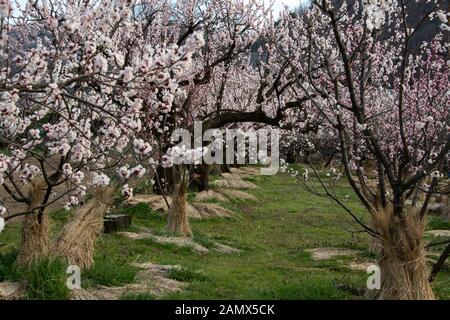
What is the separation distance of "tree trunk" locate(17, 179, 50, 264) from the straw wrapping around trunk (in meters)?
0.16

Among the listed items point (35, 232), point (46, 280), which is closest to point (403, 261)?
point (46, 280)

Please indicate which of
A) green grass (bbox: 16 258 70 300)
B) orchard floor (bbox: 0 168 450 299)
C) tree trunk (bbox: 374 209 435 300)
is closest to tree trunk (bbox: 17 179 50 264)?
orchard floor (bbox: 0 168 450 299)

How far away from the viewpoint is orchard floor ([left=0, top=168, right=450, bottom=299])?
6.71m

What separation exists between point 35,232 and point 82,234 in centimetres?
55

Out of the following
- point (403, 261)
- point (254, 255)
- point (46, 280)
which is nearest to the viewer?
point (403, 261)

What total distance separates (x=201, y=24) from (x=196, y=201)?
16.5 ft

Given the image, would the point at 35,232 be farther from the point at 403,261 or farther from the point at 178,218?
the point at 178,218

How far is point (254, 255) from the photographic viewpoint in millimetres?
10969

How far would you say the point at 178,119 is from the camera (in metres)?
15.4

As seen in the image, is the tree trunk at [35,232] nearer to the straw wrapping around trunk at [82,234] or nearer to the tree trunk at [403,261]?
the straw wrapping around trunk at [82,234]

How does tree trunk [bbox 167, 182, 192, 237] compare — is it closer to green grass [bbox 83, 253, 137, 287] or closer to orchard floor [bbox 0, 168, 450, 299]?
orchard floor [bbox 0, 168, 450, 299]

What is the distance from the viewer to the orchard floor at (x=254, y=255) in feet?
22.0

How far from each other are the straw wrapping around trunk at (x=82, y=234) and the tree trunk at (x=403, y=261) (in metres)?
3.17
